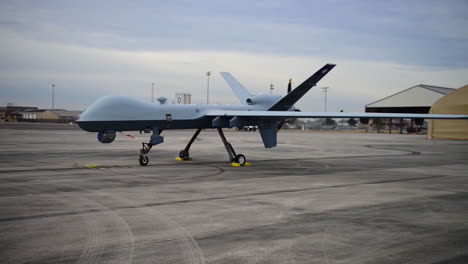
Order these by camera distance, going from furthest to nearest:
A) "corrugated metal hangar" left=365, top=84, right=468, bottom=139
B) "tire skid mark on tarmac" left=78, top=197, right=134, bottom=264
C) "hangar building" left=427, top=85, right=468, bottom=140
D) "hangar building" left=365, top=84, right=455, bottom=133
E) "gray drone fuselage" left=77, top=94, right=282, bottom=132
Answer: "hangar building" left=365, top=84, right=455, bottom=133, "corrugated metal hangar" left=365, top=84, right=468, bottom=139, "hangar building" left=427, top=85, right=468, bottom=140, "gray drone fuselage" left=77, top=94, right=282, bottom=132, "tire skid mark on tarmac" left=78, top=197, right=134, bottom=264

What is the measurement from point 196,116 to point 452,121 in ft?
153

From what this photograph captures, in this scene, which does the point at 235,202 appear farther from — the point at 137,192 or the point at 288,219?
the point at 137,192

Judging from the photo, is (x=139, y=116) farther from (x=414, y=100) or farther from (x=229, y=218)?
(x=414, y=100)

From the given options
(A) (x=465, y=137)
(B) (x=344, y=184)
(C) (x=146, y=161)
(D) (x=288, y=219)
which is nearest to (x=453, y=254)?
(D) (x=288, y=219)

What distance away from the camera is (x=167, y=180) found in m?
15.1

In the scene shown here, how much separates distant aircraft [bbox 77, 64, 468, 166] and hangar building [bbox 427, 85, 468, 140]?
130ft

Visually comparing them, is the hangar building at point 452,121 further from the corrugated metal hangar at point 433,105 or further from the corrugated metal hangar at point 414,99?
the corrugated metal hangar at point 414,99

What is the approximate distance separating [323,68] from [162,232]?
54.3 ft

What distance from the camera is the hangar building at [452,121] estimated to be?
181 feet

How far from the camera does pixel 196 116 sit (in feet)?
70.0

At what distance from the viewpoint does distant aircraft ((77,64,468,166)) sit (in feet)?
61.9

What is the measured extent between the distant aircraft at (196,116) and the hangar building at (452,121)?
39.7m

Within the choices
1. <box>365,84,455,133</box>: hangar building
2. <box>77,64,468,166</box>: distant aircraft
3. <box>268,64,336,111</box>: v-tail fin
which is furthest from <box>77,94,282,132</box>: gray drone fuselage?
<box>365,84,455,133</box>: hangar building

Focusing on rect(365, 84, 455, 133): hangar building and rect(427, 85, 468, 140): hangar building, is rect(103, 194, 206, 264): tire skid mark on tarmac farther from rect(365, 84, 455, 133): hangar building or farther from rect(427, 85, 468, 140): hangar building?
rect(365, 84, 455, 133): hangar building
